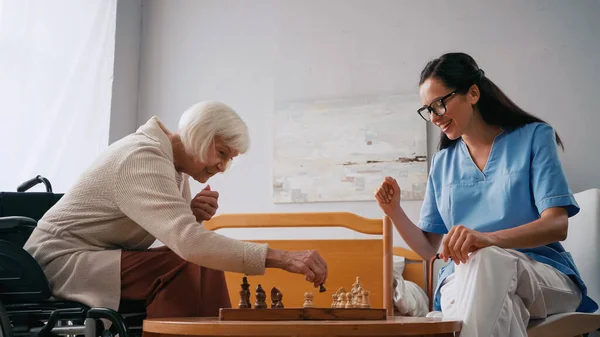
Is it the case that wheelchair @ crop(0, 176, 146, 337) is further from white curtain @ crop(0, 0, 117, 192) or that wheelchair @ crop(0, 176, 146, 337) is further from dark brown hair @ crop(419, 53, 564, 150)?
white curtain @ crop(0, 0, 117, 192)

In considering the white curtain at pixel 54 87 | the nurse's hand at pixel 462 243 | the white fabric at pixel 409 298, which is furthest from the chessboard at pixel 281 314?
the white curtain at pixel 54 87

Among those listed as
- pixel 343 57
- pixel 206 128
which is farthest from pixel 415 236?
pixel 343 57

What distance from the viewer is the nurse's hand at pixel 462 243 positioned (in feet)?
5.28

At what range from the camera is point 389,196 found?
2.13m

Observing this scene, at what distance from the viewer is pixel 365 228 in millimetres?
2699

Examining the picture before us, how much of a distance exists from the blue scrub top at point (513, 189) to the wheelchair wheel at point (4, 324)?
44.5 inches

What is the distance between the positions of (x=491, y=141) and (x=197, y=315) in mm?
984

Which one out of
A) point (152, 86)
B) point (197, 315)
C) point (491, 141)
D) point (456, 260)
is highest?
point (152, 86)

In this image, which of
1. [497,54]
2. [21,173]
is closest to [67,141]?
[21,173]

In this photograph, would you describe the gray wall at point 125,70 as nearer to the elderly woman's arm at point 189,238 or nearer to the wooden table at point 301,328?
the elderly woman's arm at point 189,238

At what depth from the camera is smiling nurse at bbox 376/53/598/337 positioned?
1.56 meters

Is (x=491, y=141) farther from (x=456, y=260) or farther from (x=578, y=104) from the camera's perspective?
(x=578, y=104)

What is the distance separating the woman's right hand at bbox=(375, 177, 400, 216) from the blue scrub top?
5.5 inches

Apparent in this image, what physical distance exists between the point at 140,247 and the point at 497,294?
100 cm
